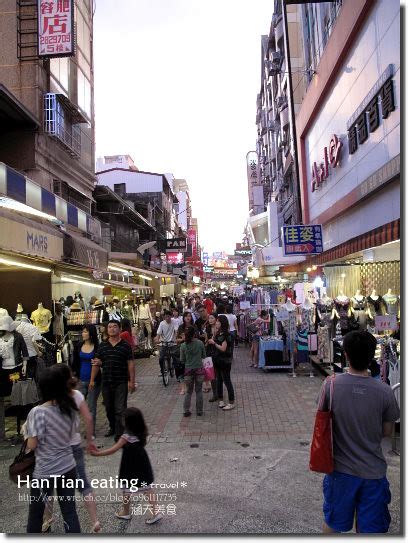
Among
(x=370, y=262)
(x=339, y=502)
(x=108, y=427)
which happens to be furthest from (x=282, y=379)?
(x=339, y=502)

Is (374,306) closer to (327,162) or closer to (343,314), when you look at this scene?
(343,314)

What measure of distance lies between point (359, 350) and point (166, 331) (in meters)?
8.19

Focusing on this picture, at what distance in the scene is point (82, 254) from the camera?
434 inches

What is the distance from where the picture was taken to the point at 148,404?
8.75 m

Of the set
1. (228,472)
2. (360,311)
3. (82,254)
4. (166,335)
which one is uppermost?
(82,254)

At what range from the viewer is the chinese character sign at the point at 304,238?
16.2 m

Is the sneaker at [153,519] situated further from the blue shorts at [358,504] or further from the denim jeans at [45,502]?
the blue shorts at [358,504]

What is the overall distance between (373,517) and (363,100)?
423 inches

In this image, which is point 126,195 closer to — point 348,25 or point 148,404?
point 348,25

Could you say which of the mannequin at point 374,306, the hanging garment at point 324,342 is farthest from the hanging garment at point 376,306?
the hanging garment at point 324,342

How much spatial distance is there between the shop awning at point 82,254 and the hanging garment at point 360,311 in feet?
22.8

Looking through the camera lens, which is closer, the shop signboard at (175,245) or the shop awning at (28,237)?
the shop awning at (28,237)

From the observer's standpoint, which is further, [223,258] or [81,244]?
[223,258]

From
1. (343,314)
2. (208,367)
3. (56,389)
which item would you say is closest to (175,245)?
(343,314)
